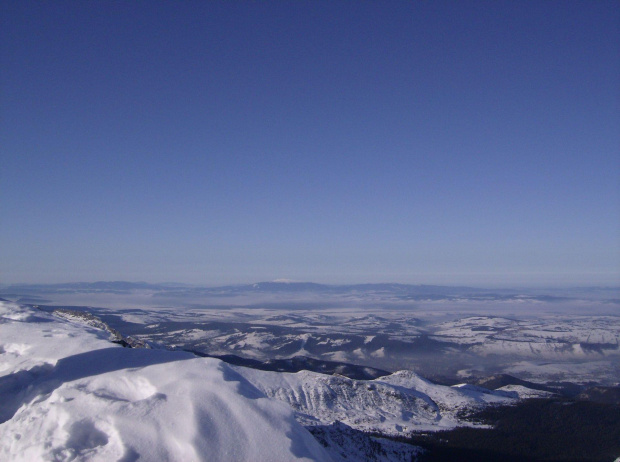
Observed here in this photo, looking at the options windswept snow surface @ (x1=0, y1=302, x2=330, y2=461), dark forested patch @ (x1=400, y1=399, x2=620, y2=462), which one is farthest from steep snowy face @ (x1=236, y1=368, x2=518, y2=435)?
windswept snow surface @ (x1=0, y1=302, x2=330, y2=461)

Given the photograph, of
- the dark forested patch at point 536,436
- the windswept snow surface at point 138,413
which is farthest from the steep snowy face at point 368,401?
the windswept snow surface at point 138,413

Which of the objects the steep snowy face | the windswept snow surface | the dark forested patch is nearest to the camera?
the windswept snow surface

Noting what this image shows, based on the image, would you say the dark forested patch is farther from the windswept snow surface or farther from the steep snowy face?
the windswept snow surface

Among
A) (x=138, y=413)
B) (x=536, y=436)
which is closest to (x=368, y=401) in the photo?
(x=536, y=436)

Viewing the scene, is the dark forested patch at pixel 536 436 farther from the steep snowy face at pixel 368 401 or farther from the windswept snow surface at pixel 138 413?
the windswept snow surface at pixel 138 413

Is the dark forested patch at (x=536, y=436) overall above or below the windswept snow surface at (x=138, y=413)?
below

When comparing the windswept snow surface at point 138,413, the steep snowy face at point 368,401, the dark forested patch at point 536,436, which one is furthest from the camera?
the steep snowy face at point 368,401
